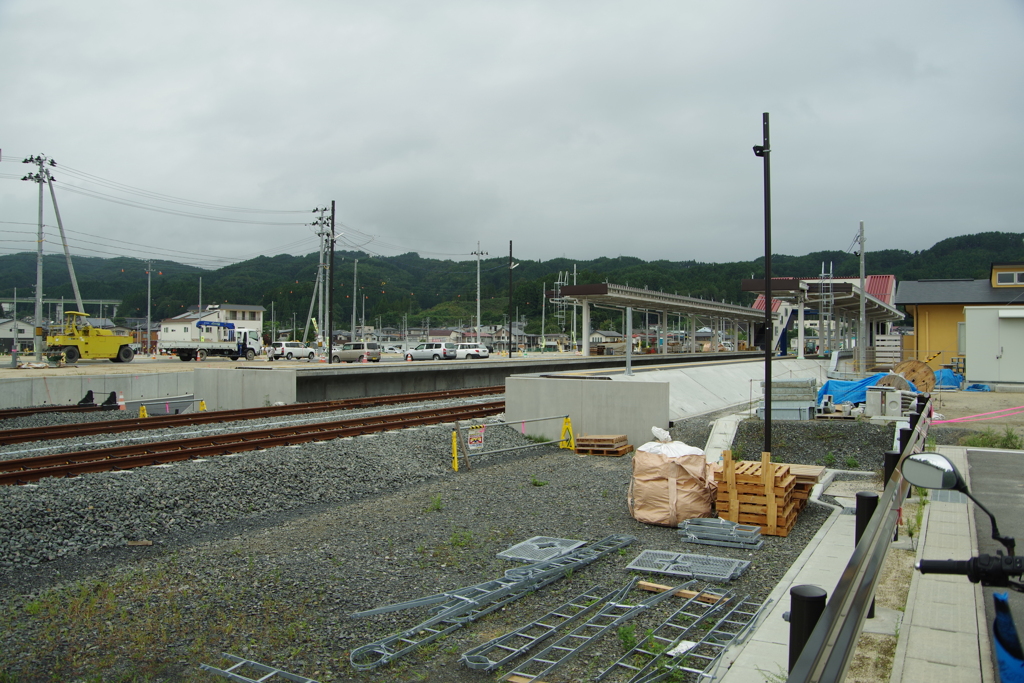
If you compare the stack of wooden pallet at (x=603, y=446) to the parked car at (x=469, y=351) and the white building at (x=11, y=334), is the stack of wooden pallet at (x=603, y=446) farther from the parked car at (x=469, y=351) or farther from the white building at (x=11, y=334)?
the white building at (x=11, y=334)

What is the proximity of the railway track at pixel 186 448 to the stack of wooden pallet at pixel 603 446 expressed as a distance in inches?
179

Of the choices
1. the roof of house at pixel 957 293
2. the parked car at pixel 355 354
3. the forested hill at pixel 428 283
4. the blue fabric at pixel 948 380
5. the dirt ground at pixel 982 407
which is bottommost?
the dirt ground at pixel 982 407

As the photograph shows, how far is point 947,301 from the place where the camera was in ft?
137

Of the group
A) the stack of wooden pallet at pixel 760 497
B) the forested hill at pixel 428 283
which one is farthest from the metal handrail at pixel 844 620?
the forested hill at pixel 428 283

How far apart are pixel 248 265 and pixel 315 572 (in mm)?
203610

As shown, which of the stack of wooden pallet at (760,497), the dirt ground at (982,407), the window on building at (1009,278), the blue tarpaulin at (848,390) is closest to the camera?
the stack of wooden pallet at (760,497)

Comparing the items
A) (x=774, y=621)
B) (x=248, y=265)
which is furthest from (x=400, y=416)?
(x=248, y=265)

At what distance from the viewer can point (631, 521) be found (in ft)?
34.1

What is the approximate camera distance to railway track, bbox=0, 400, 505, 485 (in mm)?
12203

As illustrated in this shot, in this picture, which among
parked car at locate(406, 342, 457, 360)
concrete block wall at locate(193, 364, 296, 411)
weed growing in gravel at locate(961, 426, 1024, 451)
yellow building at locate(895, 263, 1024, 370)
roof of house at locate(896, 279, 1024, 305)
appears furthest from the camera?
parked car at locate(406, 342, 457, 360)

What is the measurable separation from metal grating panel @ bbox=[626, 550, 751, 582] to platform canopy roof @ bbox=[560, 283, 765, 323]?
36.4 meters

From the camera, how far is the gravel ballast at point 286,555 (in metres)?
6.07

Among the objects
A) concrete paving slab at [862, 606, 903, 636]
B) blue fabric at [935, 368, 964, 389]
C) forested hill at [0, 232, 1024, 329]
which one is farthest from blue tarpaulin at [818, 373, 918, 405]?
forested hill at [0, 232, 1024, 329]

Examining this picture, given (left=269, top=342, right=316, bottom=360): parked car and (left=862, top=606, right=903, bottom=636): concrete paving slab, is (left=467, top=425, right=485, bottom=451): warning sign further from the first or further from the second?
(left=269, top=342, right=316, bottom=360): parked car
